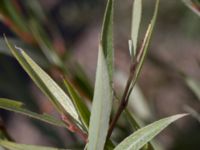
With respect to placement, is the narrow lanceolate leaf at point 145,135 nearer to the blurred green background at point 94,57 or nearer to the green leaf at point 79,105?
the green leaf at point 79,105

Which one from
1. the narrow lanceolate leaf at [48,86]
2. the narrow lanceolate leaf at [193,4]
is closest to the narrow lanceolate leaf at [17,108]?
the narrow lanceolate leaf at [48,86]

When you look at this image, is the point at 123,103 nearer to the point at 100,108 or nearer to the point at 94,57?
the point at 100,108

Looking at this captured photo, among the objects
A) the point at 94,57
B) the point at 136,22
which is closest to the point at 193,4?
the point at 136,22

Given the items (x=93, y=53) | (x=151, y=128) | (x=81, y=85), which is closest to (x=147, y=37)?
(x=151, y=128)

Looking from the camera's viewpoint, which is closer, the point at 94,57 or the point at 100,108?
the point at 100,108

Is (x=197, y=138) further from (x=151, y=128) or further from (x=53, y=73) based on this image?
(x=151, y=128)

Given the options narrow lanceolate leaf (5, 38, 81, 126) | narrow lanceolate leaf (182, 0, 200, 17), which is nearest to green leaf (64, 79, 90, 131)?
narrow lanceolate leaf (5, 38, 81, 126)
